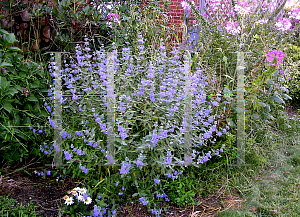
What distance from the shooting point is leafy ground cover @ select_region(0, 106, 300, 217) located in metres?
2.07

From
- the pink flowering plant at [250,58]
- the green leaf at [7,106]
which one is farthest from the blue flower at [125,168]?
the pink flowering plant at [250,58]

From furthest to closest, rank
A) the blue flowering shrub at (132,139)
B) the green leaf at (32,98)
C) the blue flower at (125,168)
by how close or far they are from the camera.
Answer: the green leaf at (32,98)
the blue flowering shrub at (132,139)
the blue flower at (125,168)

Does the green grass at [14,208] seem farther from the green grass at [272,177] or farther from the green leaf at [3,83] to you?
the green grass at [272,177]

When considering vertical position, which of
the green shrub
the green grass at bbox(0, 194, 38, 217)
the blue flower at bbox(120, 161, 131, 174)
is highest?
the green shrub

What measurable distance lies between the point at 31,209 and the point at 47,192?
24 cm

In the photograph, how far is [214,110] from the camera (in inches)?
107

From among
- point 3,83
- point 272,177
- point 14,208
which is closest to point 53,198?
point 14,208

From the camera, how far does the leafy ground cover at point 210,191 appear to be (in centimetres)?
207

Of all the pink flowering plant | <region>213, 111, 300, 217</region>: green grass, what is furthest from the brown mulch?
the pink flowering plant

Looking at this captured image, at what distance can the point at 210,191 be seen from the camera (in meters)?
2.38

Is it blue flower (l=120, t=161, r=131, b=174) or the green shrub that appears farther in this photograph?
the green shrub

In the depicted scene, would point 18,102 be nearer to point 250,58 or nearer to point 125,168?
point 125,168

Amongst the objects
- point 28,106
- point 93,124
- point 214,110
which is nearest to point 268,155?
point 214,110

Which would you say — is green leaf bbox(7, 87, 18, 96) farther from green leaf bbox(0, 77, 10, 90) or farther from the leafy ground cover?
the leafy ground cover
